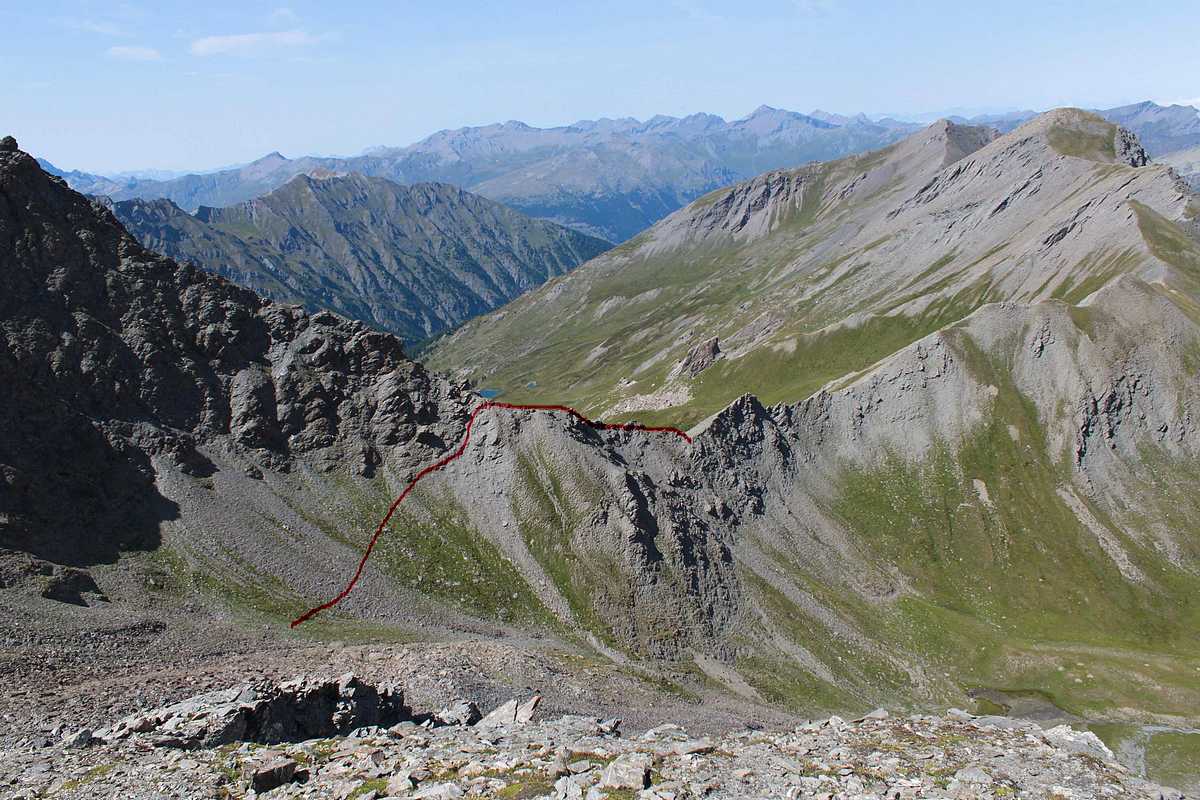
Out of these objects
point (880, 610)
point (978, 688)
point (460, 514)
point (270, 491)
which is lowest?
point (978, 688)

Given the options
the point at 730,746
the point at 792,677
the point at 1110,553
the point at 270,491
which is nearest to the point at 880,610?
the point at 792,677

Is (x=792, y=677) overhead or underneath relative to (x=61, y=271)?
underneath

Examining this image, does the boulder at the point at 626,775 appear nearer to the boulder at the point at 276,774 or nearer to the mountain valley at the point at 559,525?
the mountain valley at the point at 559,525

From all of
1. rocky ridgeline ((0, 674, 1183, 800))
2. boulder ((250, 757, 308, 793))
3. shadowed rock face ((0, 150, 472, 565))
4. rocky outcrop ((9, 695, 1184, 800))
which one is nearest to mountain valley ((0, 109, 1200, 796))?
shadowed rock face ((0, 150, 472, 565))

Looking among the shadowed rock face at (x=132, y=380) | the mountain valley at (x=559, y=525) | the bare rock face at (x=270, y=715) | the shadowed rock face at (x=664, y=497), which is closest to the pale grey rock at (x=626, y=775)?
the mountain valley at (x=559, y=525)

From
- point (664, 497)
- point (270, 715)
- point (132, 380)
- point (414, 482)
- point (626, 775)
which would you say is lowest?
point (664, 497)

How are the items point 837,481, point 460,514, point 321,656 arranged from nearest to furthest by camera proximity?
point 321,656 < point 460,514 < point 837,481

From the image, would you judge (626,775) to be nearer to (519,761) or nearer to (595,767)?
(595,767)

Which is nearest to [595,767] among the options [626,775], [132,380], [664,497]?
[626,775]

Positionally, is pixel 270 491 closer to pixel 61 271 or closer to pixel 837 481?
→ pixel 61 271
